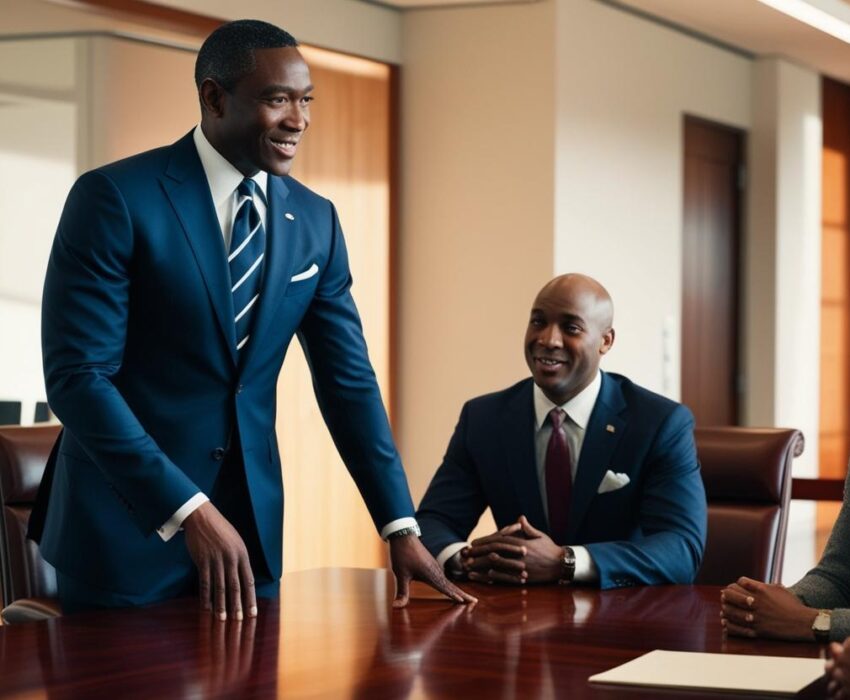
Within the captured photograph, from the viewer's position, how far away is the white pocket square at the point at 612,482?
3.36 m

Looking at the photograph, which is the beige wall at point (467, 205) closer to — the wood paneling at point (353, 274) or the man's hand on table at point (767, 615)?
the wood paneling at point (353, 274)

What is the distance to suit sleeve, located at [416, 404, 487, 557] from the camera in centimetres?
347

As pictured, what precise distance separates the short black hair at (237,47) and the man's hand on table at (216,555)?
74 cm

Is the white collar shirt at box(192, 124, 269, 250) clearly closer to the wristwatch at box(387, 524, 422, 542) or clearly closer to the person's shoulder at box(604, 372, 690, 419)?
the wristwatch at box(387, 524, 422, 542)

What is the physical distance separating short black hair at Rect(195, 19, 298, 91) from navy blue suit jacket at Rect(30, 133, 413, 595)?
0.15m

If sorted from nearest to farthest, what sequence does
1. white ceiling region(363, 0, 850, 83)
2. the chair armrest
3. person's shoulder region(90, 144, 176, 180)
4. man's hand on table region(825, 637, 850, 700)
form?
man's hand on table region(825, 637, 850, 700) < person's shoulder region(90, 144, 176, 180) < the chair armrest < white ceiling region(363, 0, 850, 83)

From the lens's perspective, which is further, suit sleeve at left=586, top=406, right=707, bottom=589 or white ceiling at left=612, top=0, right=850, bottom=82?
white ceiling at left=612, top=0, right=850, bottom=82

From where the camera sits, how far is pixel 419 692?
6.10 ft

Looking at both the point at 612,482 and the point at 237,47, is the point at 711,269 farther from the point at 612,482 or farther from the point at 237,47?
the point at 237,47

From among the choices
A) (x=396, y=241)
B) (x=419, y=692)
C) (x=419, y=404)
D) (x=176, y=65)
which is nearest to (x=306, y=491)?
(x=419, y=404)

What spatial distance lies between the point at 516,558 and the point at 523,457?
1.63ft

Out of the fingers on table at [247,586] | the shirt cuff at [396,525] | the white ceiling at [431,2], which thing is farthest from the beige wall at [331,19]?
the fingers on table at [247,586]

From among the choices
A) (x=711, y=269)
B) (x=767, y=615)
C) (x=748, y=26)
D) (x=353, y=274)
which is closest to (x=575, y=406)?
(x=767, y=615)

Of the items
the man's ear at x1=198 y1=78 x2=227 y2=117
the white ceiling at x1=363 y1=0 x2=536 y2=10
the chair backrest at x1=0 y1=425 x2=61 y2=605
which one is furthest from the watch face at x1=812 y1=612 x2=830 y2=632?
the white ceiling at x1=363 y1=0 x2=536 y2=10
